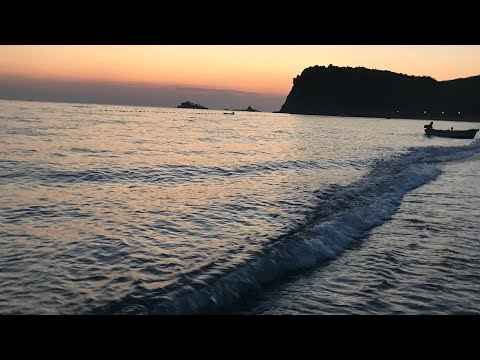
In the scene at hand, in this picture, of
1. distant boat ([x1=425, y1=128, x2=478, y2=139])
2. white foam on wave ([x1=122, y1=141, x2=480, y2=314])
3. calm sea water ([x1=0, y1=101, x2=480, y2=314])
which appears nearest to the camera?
calm sea water ([x1=0, y1=101, x2=480, y2=314])

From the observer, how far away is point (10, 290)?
20.9 ft

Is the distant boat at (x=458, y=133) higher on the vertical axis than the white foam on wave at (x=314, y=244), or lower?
higher

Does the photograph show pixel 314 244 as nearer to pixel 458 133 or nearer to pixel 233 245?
pixel 233 245

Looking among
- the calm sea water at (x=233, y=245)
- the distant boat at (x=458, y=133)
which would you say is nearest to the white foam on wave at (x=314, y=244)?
the calm sea water at (x=233, y=245)

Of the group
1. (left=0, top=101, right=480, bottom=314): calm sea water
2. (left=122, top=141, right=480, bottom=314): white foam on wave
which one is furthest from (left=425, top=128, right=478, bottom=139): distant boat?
(left=122, top=141, right=480, bottom=314): white foam on wave

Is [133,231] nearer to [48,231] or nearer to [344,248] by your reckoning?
[48,231]

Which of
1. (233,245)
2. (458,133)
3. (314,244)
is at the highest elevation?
(458,133)

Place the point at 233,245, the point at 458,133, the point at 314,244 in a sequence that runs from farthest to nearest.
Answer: the point at 458,133, the point at 314,244, the point at 233,245

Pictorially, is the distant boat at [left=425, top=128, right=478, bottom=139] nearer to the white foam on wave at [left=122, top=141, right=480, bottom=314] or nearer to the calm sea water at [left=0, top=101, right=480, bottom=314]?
the calm sea water at [left=0, top=101, right=480, bottom=314]

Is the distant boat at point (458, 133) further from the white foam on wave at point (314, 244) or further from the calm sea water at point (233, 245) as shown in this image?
the white foam on wave at point (314, 244)

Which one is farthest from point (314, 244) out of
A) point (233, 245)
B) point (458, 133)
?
point (458, 133)
